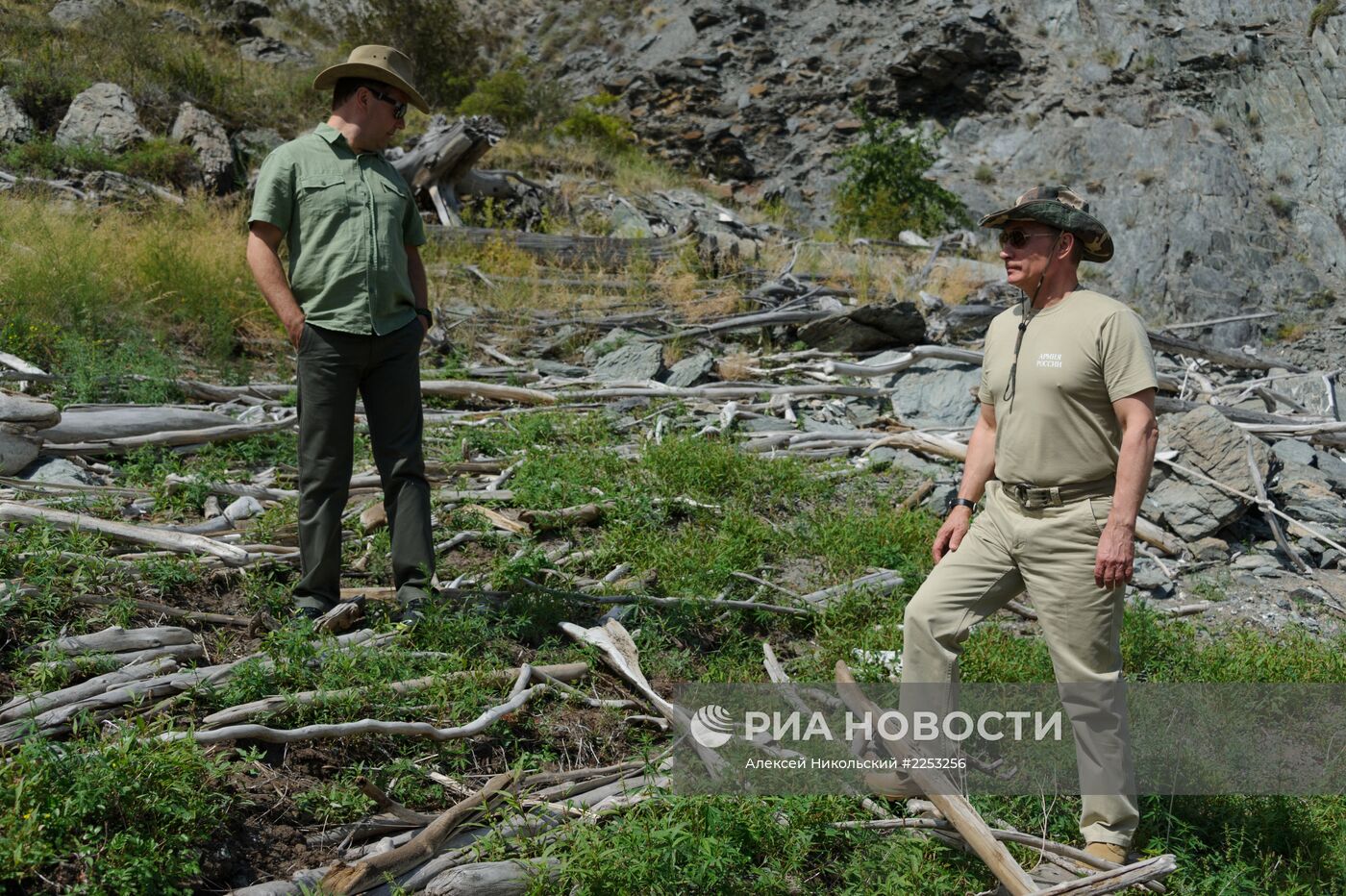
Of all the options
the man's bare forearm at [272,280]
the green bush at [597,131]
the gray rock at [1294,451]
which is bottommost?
the gray rock at [1294,451]

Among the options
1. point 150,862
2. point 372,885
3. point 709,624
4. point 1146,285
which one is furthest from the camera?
point 1146,285

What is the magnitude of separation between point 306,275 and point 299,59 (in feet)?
69.0

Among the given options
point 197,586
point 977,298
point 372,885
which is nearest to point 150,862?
point 372,885

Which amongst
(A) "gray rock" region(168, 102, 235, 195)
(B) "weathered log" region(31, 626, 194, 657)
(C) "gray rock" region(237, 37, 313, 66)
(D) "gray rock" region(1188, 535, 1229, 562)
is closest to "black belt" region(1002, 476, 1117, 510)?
(B) "weathered log" region(31, 626, 194, 657)

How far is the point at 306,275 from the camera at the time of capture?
400 centimetres

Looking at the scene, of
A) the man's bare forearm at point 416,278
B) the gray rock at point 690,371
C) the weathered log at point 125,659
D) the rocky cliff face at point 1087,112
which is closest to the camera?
the weathered log at point 125,659

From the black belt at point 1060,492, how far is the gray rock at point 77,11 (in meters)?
20.8

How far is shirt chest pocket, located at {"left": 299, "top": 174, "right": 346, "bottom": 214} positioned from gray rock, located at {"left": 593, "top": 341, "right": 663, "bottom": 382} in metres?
4.79

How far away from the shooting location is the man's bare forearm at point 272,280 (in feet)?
12.6

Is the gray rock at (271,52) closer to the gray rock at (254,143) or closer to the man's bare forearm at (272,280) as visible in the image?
the gray rock at (254,143)

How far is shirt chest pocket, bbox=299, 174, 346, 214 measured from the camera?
13.1 feet

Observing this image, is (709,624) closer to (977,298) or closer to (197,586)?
(197,586)

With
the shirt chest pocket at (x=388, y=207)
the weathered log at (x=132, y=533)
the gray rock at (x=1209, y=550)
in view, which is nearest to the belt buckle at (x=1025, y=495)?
the shirt chest pocket at (x=388, y=207)

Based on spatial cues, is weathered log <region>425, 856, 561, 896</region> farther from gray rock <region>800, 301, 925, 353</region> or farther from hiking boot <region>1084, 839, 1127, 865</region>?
gray rock <region>800, 301, 925, 353</region>
